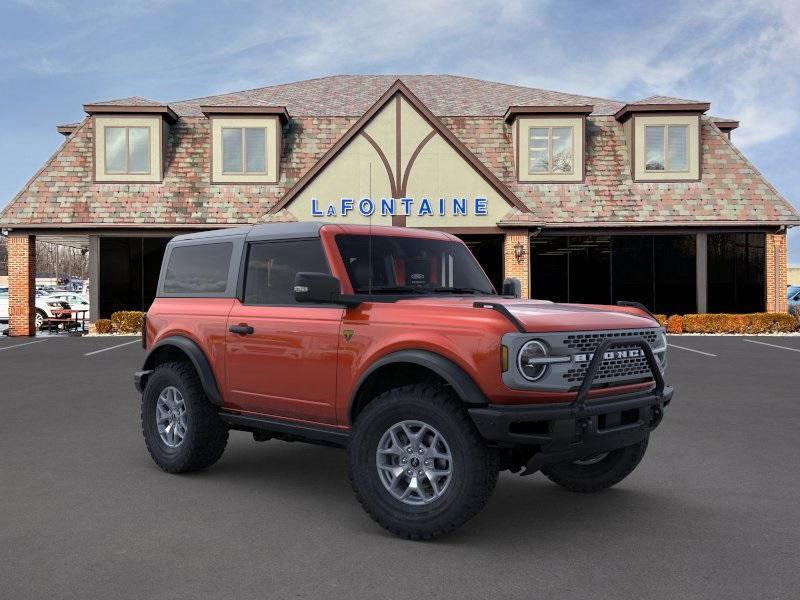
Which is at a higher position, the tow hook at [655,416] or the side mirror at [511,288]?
the side mirror at [511,288]

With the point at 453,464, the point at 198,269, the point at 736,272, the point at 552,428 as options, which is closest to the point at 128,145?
the point at 198,269

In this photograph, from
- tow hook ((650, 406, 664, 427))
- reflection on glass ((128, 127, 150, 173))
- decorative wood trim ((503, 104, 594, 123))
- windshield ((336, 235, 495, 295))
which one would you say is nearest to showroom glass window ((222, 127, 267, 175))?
reflection on glass ((128, 127, 150, 173))

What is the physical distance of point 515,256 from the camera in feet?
76.9

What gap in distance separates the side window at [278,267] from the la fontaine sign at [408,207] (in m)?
17.0

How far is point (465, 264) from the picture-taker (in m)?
6.51

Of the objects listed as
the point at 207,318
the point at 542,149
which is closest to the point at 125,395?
the point at 207,318

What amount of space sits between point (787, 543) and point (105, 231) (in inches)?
905

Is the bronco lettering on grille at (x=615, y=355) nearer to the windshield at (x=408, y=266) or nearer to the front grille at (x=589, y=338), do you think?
the front grille at (x=589, y=338)

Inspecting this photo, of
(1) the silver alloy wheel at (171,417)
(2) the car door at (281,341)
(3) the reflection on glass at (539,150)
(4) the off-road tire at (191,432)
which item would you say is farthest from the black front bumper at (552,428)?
(3) the reflection on glass at (539,150)

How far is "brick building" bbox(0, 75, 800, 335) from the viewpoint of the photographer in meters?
23.3

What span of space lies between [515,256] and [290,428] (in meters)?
18.4

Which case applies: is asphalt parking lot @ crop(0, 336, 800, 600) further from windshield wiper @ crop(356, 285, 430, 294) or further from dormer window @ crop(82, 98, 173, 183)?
dormer window @ crop(82, 98, 173, 183)

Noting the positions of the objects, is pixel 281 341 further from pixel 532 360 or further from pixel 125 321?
pixel 125 321

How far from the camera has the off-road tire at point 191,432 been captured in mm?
6367
